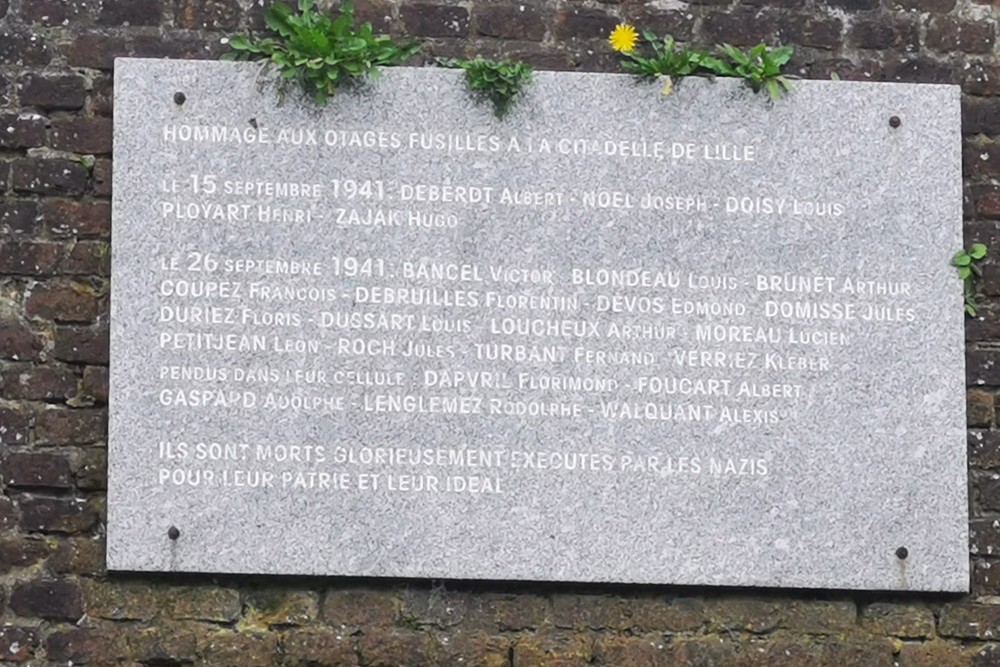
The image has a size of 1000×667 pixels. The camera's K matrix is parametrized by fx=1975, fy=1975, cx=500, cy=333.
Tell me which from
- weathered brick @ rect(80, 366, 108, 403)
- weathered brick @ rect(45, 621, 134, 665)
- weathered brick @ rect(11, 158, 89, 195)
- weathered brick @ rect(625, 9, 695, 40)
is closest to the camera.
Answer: weathered brick @ rect(45, 621, 134, 665)

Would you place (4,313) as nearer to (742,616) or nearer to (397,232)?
(397,232)

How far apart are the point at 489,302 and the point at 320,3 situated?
923 millimetres

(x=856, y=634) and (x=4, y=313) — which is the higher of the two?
(x=4, y=313)

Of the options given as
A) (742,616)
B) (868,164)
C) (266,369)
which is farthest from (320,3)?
(742,616)

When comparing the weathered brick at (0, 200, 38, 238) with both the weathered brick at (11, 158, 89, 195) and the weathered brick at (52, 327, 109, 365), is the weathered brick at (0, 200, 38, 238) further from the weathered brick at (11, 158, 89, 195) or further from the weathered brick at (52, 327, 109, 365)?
the weathered brick at (52, 327, 109, 365)

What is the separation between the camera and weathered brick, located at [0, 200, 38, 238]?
4.88 m

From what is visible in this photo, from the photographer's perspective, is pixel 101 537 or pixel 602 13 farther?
pixel 602 13

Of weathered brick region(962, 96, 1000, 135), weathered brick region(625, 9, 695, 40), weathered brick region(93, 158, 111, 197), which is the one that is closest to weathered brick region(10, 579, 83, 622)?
weathered brick region(93, 158, 111, 197)

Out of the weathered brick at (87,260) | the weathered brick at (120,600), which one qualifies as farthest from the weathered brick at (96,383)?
the weathered brick at (120,600)

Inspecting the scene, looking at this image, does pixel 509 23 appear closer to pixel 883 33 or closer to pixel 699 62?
pixel 699 62

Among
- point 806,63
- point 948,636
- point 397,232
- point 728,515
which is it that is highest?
point 806,63

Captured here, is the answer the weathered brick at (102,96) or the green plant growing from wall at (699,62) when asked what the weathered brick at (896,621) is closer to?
the green plant growing from wall at (699,62)

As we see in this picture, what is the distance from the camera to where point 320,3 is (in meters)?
5.07

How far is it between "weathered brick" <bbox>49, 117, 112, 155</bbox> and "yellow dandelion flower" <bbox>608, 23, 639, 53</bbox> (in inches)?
50.8
